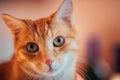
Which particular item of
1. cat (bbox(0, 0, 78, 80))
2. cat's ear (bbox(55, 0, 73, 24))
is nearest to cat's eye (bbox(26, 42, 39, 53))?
cat (bbox(0, 0, 78, 80))

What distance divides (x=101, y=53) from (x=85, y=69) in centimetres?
9

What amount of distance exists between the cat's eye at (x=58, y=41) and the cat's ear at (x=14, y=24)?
0.13 metres

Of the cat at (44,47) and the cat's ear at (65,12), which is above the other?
the cat's ear at (65,12)

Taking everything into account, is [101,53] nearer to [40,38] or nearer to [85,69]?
[85,69]

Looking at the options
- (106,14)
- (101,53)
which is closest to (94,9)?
(106,14)

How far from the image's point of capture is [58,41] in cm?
86

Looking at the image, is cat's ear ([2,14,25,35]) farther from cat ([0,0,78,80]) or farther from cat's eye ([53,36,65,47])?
cat's eye ([53,36,65,47])

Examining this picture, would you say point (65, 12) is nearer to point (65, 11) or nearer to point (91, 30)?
point (65, 11)

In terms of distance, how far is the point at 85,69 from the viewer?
0.92 m

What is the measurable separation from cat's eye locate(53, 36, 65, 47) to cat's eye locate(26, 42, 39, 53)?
0.22 feet

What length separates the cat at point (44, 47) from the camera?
847mm

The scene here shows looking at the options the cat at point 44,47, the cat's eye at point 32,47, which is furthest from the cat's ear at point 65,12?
the cat's eye at point 32,47

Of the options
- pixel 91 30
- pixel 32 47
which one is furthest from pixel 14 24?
pixel 91 30

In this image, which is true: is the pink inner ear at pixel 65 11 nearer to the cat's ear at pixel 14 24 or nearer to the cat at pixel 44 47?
the cat at pixel 44 47
